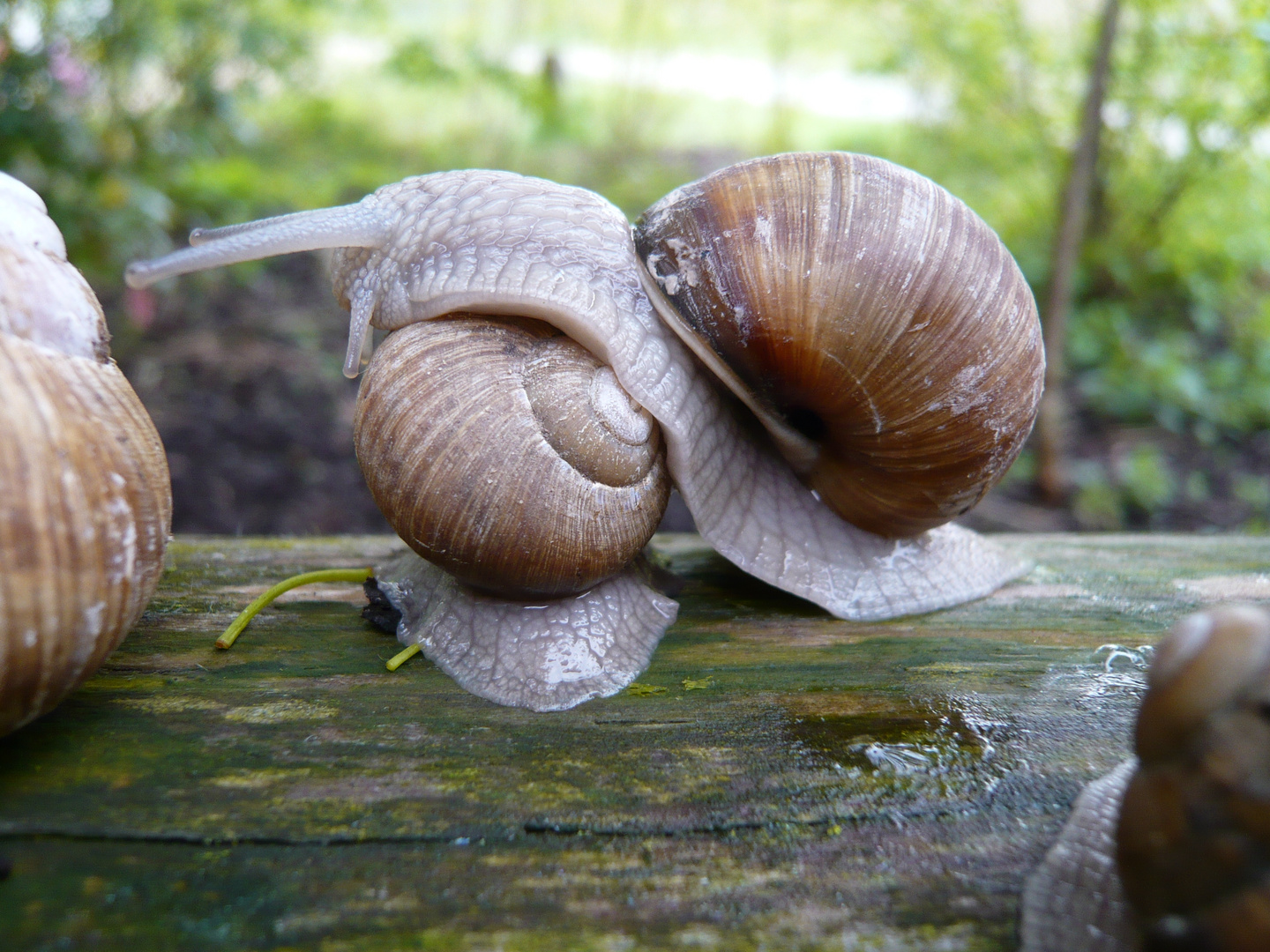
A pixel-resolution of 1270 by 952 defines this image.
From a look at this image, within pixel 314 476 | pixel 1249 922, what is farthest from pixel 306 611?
pixel 314 476

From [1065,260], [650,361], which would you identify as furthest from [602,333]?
[1065,260]

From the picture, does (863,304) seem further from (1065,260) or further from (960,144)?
(960,144)

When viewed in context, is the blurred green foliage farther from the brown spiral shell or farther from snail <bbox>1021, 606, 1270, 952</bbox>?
snail <bbox>1021, 606, 1270, 952</bbox>

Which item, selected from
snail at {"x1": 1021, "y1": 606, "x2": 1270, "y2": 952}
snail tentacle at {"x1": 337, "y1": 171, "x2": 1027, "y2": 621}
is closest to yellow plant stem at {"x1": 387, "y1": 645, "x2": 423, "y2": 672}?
snail tentacle at {"x1": 337, "y1": 171, "x2": 1027, "y2": 621}

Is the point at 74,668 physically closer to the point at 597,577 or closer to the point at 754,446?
the point at 597,577

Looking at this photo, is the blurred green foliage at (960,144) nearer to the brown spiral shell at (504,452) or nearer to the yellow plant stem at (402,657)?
the brown spiral shell at (504,452)

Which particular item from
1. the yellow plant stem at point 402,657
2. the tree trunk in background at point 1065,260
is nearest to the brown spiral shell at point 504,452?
the yellow plant stem at point 402,657

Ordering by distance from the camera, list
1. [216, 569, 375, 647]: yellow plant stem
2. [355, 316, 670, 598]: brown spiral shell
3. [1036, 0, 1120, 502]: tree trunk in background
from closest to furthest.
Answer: [355, 316, 670, 598]: brown spiral shell, [216, 569, 375, 647]: yellow plant stem, [1036, 0, 1120, 502]: tree trunk in background
